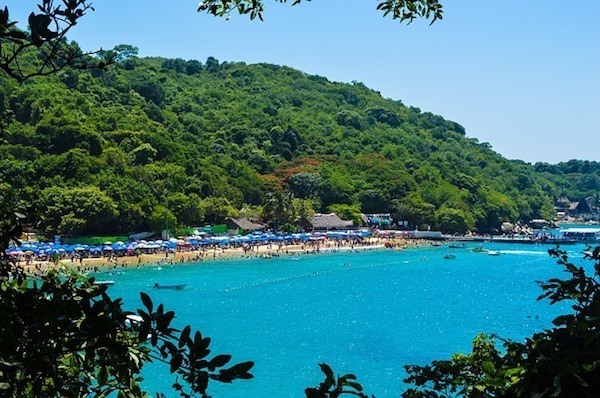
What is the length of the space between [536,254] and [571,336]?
179ft

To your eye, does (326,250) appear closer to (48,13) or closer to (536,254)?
(536,254)

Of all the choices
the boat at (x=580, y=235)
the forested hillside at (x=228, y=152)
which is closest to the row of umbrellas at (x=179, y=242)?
the forested hillside at (x=228, y=152)

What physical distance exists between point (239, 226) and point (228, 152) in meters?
17.2

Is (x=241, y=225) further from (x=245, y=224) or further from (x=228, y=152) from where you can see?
(x=228, y=152)

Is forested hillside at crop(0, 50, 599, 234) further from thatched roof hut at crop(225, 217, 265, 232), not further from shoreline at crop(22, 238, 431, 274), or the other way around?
shoreline at crop(22, 238, 431, 274)

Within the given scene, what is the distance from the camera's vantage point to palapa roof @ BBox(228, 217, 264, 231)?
167 ft

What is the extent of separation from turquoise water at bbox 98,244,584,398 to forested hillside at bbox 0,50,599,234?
8699mm

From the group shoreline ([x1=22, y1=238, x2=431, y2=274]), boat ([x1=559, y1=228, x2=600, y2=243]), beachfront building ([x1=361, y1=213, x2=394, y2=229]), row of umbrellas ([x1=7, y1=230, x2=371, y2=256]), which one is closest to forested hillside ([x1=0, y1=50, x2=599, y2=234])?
beachfront building ([x1=361, y1=213, x2=394, y2=229])

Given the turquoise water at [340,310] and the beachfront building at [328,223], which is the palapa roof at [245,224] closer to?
the beachfront building at [328,223]

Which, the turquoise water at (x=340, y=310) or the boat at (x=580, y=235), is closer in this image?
the turquoise water at (x=340, y=310)

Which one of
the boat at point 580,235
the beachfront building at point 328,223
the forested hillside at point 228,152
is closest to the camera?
the forested hillside at point 228,152

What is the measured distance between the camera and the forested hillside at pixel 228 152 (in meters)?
44.4

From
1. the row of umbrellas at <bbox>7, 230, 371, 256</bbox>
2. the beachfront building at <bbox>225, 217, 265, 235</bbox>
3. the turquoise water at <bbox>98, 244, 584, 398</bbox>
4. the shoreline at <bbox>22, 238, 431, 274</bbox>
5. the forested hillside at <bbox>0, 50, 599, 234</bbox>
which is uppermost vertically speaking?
the forested hillside at <bbox>0, 50, 599, 234</bbox>

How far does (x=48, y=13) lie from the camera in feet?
6.13
